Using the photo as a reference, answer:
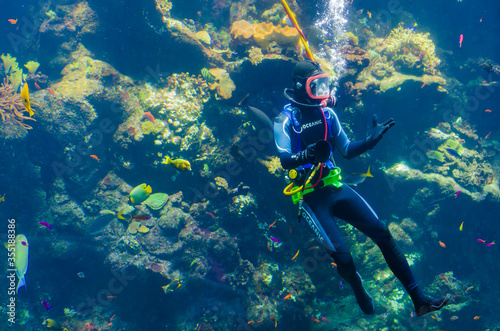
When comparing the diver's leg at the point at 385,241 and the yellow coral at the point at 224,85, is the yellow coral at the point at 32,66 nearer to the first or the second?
the yellow coral at the point at 224,85

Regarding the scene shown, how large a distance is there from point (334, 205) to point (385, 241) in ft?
2.06

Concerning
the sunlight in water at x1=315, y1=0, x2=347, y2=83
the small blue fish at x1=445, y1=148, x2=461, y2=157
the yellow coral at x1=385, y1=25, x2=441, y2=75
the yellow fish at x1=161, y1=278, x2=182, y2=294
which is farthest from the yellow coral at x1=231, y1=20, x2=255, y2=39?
the small blue fish at x1=445, y1=148, x2=461, y2=157

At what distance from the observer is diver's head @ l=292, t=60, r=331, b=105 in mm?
2814

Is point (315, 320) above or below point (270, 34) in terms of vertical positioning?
below

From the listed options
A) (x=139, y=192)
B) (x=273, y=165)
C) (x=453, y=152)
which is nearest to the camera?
(x=139, y=192)

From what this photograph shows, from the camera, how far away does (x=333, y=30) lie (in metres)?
8.46

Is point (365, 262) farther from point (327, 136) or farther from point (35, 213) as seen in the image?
point (35, 213)

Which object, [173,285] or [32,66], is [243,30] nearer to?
[173,285]

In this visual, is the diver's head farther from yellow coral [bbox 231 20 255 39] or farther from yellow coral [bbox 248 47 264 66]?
yellow coral [bbox 231 20 255 39]

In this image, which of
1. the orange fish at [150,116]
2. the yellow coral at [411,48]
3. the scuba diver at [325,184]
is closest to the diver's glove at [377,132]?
the scuba diver at [325,184]

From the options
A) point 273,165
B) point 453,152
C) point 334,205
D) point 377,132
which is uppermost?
point 453,152

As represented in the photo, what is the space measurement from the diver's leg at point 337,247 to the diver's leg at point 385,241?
0.20 metres

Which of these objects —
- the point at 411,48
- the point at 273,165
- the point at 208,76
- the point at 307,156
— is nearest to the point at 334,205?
the point at 307,156

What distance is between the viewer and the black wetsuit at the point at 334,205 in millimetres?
2553
